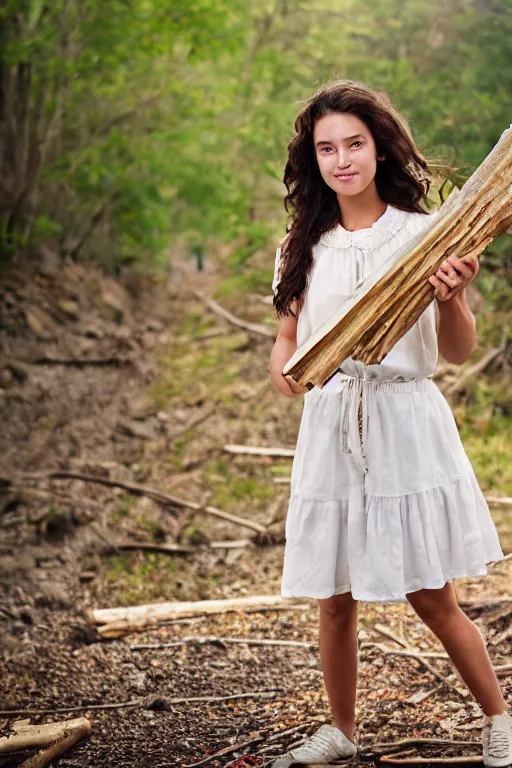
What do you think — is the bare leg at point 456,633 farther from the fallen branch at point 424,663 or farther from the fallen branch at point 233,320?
the fallen branch at point 233,320

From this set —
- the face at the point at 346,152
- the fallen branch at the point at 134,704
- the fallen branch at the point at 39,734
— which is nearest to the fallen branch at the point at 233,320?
the fallen branch at the point at 134,704

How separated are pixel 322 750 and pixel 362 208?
1.76 meters

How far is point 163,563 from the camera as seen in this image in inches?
208

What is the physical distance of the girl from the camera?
2584 mm

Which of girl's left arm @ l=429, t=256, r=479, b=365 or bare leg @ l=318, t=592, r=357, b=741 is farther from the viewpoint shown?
bare leg @ l=318, t=592, r=357, b=741

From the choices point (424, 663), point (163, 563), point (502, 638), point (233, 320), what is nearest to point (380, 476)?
point (424, 663)

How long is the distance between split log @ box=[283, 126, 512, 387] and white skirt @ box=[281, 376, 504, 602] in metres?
0.22

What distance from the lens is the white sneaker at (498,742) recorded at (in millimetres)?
2666

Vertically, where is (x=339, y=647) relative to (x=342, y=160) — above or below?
below

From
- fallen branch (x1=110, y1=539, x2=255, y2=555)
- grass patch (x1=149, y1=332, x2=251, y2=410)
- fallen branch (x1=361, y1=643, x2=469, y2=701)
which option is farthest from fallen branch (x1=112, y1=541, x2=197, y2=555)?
grass patch (x1=149, y1=332, x2=251, y2=410)

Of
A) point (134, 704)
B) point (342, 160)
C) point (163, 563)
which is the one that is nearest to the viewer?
point (342, 160)

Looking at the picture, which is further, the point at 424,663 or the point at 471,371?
the point at 471,371

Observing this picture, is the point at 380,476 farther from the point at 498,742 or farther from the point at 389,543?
the point at 498,742

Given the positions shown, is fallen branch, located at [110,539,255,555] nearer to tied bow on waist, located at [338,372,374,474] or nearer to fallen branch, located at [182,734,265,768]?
fallen branch, located at [182,734,265,768]
